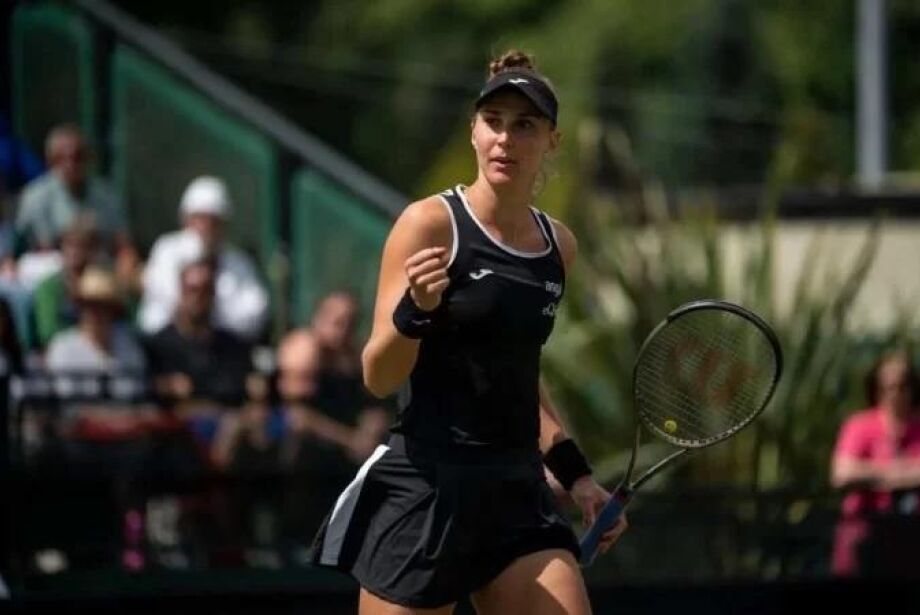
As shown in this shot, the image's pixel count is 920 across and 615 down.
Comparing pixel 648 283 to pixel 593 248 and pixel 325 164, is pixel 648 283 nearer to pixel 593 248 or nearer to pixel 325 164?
pixel 593 248

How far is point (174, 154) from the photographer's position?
46.2 feet

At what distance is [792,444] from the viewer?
12.5 metres

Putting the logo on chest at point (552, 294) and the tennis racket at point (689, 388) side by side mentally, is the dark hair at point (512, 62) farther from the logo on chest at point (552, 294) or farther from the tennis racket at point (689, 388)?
the tennis racket at point (689, 388)

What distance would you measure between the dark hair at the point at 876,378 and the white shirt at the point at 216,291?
2.88 metres

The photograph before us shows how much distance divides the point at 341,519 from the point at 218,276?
585 centimetres

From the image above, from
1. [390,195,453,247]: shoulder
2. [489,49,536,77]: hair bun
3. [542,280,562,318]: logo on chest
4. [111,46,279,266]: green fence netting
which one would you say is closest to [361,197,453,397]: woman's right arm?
[390,195,453,247]: shoulder

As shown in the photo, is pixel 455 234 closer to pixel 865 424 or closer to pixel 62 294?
pixel 865 424

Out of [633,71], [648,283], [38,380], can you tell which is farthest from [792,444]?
[633,71]

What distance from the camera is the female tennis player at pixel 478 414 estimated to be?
7.00 meters

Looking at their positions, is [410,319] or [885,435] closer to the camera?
[410,319]

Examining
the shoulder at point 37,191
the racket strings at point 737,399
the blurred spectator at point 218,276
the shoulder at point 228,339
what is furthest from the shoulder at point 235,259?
the racket strings at point 737,399

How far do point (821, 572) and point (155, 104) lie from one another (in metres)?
5.30

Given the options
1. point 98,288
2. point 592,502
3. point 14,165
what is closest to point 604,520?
point 592,502

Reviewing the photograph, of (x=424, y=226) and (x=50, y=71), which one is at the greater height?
(x=50, y=71)
